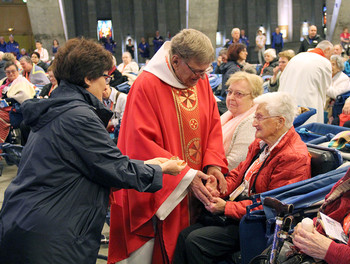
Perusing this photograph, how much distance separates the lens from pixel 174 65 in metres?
2.83

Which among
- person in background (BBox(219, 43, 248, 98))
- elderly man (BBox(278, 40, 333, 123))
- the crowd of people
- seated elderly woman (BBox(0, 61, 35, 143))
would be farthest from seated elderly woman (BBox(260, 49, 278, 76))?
the crowd of people

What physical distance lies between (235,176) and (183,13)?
79.8 ft

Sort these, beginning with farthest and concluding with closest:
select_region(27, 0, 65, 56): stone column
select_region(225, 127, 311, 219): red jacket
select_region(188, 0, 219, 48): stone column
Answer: select_region(27, 0, 65, 56): stone column < select_region(188, 0, 219, 48): stone column < select_region(225, 127, 311, 219): red jacket

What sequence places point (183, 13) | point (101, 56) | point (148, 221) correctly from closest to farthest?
point (101, 56) → point (148, 221) → point (183, 13)

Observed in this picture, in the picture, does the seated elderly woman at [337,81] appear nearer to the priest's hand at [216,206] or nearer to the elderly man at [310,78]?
the elderly man at [310,78]

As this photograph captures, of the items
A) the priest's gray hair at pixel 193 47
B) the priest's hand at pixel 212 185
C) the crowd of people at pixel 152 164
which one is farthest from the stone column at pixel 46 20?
the priest's hand at pixel 212 185

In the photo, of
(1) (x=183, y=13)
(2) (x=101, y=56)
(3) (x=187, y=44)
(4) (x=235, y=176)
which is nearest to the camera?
(2) (x=101, y=56)

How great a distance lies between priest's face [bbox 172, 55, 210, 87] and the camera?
2750mm

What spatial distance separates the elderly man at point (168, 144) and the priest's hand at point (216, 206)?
3 cm

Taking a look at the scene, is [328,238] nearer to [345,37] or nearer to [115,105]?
[115,105]

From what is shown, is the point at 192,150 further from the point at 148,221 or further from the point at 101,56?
the point at 101,56

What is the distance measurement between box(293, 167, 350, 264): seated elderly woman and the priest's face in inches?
39.2

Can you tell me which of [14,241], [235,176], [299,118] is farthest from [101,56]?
[299,118]

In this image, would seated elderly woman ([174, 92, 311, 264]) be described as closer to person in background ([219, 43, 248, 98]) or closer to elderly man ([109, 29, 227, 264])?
elderly man ([109, 29, 227, 264])
